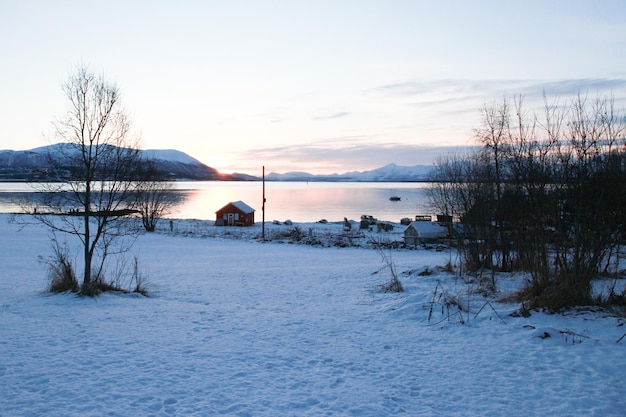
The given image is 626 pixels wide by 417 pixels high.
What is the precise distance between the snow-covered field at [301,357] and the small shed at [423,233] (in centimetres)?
2026

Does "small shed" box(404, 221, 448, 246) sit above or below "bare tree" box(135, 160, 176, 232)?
below

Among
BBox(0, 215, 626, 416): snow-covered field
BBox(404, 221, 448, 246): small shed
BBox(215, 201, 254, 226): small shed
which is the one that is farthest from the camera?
BBox(215, 201, 254, 226): small shed

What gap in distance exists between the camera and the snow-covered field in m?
4.76

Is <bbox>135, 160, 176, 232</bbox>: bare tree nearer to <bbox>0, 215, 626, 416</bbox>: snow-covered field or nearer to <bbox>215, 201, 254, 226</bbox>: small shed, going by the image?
<bbox>215, 201, 254, 226</bbox>: small shed

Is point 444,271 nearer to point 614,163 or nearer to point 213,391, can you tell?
point 614,163

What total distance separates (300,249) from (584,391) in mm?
22812

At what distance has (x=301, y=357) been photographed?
20.8 ft

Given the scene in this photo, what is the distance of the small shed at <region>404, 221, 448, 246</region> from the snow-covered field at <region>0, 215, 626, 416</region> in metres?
20.3

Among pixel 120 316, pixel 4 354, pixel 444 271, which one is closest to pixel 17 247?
pixel 120 316

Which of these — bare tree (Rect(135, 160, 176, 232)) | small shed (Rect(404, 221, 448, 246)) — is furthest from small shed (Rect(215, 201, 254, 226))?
small shed (Rect(404, 221, 448, 246))

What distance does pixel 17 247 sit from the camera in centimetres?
2350

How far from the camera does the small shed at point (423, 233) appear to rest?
31.2 metres

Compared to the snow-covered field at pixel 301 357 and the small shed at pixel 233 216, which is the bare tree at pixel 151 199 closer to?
the small shed at pixel 233 216

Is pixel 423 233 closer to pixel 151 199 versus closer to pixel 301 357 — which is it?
pixel 301 357
